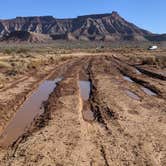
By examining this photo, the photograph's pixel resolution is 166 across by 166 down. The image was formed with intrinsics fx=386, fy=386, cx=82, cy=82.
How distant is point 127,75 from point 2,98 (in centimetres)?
1526

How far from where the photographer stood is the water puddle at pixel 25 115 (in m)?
12.9

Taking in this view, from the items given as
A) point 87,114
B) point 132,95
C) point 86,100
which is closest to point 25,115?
point 87,114

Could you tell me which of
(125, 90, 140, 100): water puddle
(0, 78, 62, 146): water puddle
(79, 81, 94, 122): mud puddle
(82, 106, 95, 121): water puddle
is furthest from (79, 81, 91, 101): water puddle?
(82, 106, 95, 121): water puddle

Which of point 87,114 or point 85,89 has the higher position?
point 87,114

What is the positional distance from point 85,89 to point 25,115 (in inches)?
315

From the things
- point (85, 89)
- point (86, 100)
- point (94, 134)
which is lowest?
point (85, 89)

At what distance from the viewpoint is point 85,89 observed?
23.9 m

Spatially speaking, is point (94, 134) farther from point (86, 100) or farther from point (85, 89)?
point (85, 89)

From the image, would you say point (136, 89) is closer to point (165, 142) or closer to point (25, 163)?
point (165, 142)

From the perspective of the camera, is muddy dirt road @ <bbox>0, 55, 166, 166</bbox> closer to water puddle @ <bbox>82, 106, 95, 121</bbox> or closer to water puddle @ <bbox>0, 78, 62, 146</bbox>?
water puddle @ <bbox>82, 106, 95, 121</bbox>

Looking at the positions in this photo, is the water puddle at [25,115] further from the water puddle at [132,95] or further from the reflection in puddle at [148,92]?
the reflection in puddle at [148,92]

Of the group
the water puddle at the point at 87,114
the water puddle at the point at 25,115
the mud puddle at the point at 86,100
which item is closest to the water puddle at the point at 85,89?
the mud puddle at the point at 86,100

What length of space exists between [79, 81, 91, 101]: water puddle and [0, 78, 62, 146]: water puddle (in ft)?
6.71

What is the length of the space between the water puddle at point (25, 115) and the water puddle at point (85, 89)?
204cm
